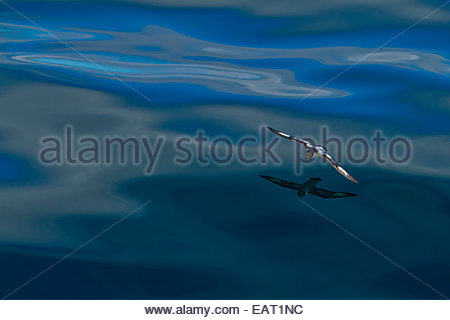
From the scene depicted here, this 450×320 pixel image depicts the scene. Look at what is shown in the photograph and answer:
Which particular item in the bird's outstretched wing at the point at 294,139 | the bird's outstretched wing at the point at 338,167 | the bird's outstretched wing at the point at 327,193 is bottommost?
the bird's outstretched wing at the point at 327,193

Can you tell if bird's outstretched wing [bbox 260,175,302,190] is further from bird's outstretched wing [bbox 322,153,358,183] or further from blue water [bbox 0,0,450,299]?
bird's outstretched wing [bbox 322,153,358,183]

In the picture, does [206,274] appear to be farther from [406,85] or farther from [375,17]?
[375,17]

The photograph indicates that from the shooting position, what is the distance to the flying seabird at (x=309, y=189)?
10.4 meters

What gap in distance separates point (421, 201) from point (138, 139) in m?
5.24

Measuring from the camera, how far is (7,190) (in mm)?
10672

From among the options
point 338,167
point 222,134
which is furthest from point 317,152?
point 222,134

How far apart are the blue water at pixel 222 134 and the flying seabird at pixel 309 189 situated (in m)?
0.14

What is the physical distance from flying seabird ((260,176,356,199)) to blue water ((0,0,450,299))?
14 cm

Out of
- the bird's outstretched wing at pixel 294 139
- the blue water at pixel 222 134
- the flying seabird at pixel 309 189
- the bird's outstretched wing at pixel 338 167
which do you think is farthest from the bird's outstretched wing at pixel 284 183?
the bird's outstretched wing at pixel 294 139

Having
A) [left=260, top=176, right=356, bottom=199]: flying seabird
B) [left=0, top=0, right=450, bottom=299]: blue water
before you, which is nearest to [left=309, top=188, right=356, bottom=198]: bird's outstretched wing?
[left=260, top=176, right=356, bottom=199]: flying seabird

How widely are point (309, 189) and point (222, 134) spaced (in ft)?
7.80

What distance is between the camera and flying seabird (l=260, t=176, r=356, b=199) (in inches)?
409

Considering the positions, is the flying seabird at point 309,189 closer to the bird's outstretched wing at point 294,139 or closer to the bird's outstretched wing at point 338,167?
the bird's outstretched wing at point 338,167

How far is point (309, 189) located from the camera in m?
10.5
